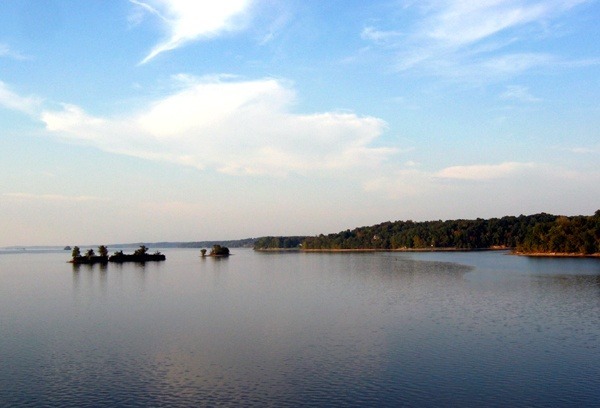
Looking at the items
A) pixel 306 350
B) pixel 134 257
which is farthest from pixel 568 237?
pixel 306 350

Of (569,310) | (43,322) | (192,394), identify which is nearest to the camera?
(192,394)

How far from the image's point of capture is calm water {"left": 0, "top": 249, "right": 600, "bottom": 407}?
22.8 metres

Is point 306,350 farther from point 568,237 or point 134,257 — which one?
point 568,237

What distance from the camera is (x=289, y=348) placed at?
102 ft

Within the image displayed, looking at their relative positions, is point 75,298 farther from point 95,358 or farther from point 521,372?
point 521,372

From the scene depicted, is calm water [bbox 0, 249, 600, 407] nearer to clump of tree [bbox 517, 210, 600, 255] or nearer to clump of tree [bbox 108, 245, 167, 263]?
clump of tree [bbox 108, 245, 167, 263]

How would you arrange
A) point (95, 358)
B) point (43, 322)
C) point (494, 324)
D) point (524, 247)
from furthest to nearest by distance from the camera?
point (524, 247), point (43, 322), point (494, 324), point (95, 358)

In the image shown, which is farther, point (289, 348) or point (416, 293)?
point (416, 293)

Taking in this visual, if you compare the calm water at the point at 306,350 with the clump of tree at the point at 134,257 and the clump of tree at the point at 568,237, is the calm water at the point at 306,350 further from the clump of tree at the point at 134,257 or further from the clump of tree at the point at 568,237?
the clump of tree at the point at 568,237

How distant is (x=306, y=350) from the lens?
3038 centimetres

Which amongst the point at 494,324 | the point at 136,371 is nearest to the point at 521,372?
the point at 494,324

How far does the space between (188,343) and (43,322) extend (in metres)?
15.2

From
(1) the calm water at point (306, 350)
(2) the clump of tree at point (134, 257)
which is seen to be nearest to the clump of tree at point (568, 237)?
(1) the calm water at point (306, 350)

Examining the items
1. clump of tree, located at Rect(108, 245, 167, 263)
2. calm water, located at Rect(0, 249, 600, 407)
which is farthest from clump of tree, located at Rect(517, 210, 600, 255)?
clump of tree, located at Rect(108, 245, 167, 263)
